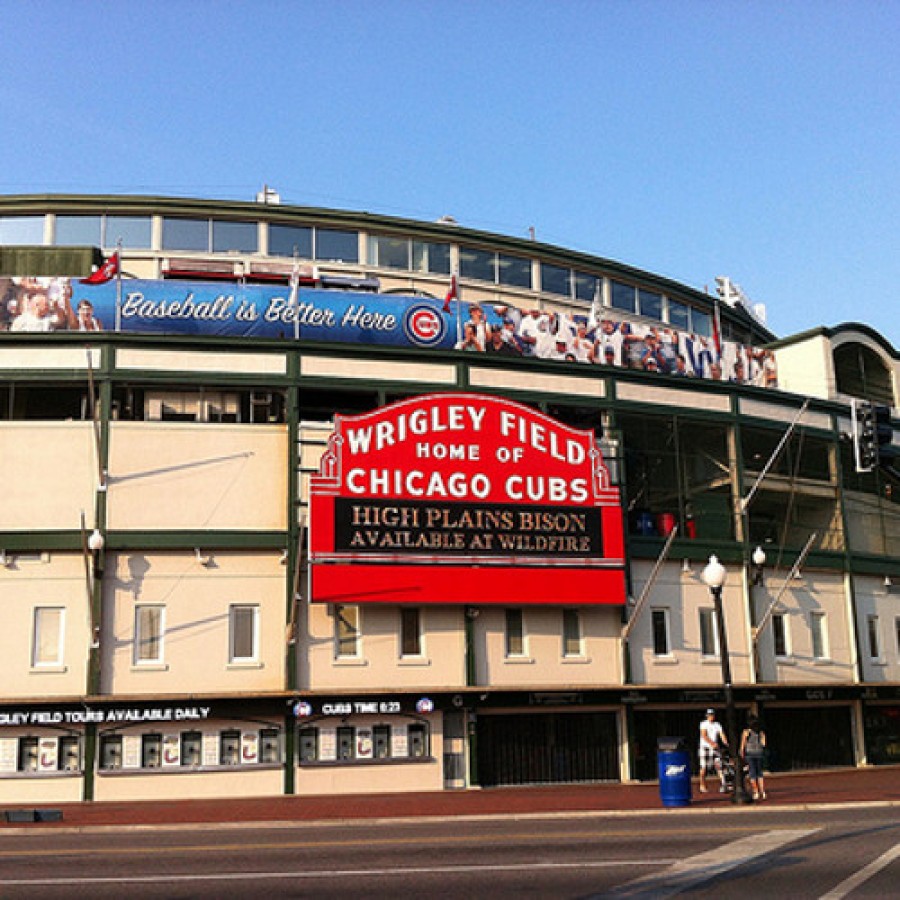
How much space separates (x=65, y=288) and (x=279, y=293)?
243 inches

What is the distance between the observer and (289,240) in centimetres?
4409

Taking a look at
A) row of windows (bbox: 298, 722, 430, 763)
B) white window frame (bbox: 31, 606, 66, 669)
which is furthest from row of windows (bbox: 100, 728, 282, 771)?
white window frame (bbox: 31, 606, 66, 669)

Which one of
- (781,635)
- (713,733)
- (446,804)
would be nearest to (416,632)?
(446,804)

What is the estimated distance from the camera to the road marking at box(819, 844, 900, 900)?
12289 mm

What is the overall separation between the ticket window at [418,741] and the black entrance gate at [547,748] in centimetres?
159

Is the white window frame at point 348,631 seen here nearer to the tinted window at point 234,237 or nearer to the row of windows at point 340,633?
the row of windows at point 340,633

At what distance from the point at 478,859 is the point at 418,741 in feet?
A: 46.9

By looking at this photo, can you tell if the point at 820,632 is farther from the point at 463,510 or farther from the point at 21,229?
the point at 21,229

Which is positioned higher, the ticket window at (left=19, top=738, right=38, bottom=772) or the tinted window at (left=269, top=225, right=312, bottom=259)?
the tinted window at (left=269, top=225, right=312, bottom=259)

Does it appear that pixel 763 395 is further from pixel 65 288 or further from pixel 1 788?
pixel 1 788

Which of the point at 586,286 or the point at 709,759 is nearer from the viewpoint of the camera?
the point at 709,759

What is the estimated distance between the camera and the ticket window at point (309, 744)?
2844 centimetres

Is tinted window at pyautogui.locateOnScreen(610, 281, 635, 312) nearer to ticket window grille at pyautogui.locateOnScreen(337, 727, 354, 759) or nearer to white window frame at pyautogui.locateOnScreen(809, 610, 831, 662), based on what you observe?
white window frame at pyautogui.locateOnScreen(809, 610, 831, 662)

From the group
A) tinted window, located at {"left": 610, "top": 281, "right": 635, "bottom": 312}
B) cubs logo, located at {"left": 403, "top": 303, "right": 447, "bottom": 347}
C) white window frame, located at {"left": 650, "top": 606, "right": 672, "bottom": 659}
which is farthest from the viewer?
tinted window, located at {"left": 610, "top": 281, "right": 635, "bottom": 312}
